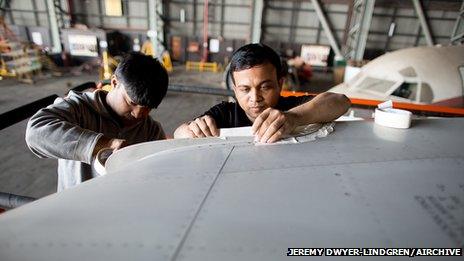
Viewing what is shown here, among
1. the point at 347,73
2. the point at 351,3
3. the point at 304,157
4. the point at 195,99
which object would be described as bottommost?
the point at 195,99

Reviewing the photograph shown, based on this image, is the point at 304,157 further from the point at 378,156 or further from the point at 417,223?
the point at 417,223

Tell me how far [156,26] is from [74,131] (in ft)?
58.4

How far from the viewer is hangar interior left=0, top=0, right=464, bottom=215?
15.4 m

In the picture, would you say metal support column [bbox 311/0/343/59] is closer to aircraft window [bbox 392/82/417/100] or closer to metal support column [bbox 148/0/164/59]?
metal support column [bbox 148/0/164/59]

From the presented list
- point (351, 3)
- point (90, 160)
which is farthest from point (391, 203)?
point (351, 3)

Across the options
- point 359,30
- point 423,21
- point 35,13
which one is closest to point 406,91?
point 359,30

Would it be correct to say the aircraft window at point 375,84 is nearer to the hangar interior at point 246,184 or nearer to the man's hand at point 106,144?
the hangar interior at point 246,184

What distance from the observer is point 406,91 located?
665 centimetres

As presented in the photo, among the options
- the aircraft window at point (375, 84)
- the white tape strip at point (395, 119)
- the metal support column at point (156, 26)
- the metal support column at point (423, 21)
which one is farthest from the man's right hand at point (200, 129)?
the metal support column at point (423, 21)

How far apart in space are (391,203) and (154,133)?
6.89 ft

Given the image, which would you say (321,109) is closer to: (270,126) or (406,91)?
(270,126)

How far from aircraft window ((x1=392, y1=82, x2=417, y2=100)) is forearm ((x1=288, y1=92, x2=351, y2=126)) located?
5.36 metres

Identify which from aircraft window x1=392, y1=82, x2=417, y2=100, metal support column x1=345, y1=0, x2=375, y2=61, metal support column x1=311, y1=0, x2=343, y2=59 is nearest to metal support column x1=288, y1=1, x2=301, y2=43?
metal support column x1=311, y1=0, x2=343, y2=59

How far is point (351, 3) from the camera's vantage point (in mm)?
17125
